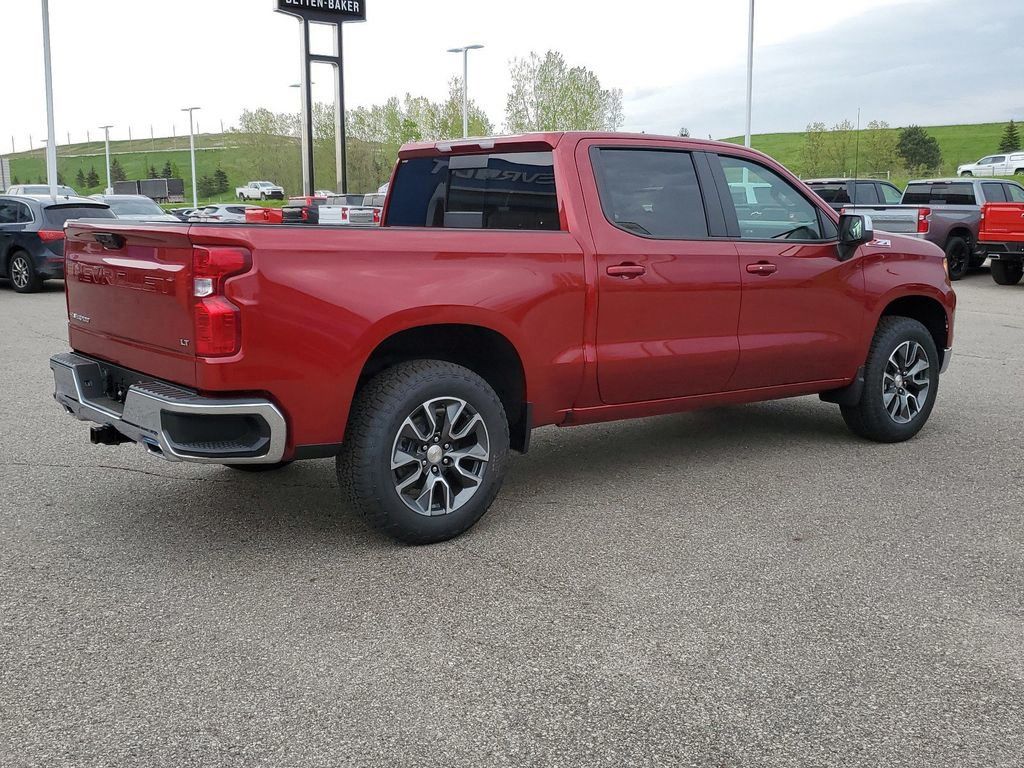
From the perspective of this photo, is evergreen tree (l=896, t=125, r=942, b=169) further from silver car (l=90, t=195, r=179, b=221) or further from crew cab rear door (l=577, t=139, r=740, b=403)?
crew cab rear door (l=577, t=139, r=740, b=403)

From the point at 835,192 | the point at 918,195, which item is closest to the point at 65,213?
the point at 835,192

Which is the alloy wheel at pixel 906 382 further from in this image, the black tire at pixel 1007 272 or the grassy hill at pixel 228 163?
the grassy hill at pixel 228 163

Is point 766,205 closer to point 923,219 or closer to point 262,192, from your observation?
point 923,219

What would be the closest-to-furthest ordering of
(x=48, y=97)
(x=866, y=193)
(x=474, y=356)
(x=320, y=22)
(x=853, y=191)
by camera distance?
(x=474, y=356) < (x=853, y=191) < (x=866, y=193) < (x=48, y=97) < (x=320, y=22)

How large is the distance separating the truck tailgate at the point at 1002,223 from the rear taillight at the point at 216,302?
16.0 meters

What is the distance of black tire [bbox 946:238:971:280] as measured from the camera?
19219 mm

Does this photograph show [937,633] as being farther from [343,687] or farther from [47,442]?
[47,442]

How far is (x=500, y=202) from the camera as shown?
557 centimetres

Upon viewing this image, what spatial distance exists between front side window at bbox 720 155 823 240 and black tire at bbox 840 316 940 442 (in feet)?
2.73

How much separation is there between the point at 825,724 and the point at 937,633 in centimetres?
87

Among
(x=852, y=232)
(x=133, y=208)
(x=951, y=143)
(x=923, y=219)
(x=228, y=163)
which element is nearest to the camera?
(x=852, y=232)

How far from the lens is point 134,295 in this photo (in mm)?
4453

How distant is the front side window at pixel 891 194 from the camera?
2152 cm

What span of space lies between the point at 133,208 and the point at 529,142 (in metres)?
16.7
